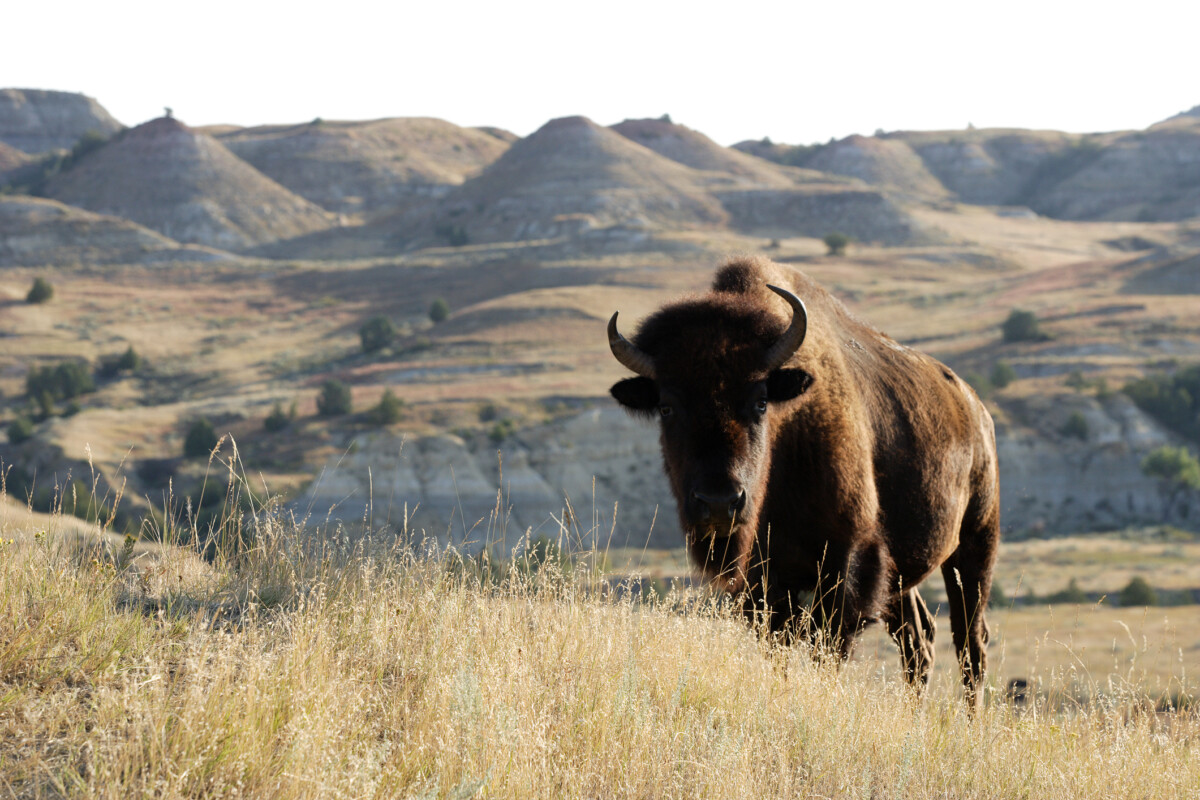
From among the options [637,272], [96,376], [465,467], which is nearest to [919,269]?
[637,272]

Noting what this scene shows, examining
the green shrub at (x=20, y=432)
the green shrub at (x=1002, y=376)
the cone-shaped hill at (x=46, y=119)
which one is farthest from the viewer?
the cone-shaped hill at (x=46, y=119)

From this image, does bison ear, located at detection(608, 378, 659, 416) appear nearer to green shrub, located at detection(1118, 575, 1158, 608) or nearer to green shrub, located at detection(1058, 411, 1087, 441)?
green shrub, located at detection(1118, 575, 1158, 608)

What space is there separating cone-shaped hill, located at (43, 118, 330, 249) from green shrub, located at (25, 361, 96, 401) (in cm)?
4796

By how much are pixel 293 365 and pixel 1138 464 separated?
56281mm

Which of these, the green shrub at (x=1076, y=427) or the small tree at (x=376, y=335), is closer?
the green shrub at (x=1076, y=427)

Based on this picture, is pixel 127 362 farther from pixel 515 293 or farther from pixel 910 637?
pixel 910 637

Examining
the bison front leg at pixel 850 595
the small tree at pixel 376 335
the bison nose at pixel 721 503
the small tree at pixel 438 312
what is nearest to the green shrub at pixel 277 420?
the small tree at pixel 376 335

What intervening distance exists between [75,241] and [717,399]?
111 m

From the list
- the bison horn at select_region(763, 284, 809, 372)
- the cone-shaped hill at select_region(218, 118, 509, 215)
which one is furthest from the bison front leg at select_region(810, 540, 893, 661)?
the cone-shaped hill at select_region(218, 118, 509, 215)

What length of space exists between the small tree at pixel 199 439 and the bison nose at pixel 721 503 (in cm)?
4954

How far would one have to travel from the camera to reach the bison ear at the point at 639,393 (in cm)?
609

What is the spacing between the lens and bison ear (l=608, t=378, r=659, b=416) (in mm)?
6086

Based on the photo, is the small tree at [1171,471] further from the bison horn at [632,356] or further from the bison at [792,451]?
the bison horn at [632,356]

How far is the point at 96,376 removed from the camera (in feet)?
229
